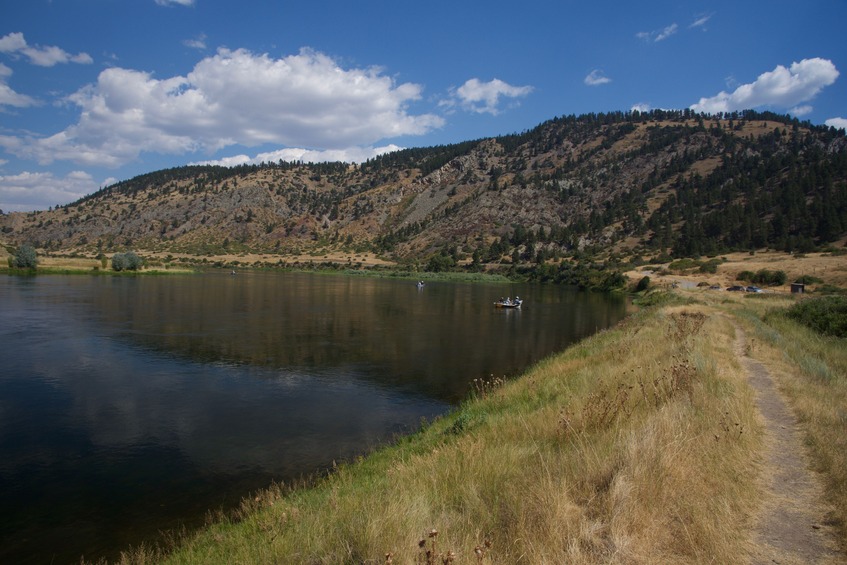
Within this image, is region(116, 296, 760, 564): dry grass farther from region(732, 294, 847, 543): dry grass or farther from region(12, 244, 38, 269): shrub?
region(12, 244, 38, 269): shrub

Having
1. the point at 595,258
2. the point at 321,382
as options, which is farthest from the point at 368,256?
the point at 321,382

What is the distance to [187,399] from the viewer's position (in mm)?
17375

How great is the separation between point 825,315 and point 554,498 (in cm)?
2594

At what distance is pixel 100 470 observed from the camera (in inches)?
463

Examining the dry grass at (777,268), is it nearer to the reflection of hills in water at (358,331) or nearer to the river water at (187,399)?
the reflection of hills in water at (358,331)

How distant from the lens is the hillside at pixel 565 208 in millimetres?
108688

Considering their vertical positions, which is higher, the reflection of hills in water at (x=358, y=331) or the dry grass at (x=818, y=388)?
the dry grass at (x=818, y=388)

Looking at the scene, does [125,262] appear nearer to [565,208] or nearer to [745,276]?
[745,276]

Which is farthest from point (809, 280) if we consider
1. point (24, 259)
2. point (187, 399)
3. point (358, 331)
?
point (24, 259)

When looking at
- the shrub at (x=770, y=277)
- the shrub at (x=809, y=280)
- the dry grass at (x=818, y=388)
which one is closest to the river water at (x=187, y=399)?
the dry grass at (x=818, y=388)

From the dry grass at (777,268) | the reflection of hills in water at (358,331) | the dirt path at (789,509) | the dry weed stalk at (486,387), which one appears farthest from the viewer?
the dry grass at (777,268)

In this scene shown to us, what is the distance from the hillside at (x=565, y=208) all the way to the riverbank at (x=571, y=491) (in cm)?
9461

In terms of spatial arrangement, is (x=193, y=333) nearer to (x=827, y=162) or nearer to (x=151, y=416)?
(x=151, y=416)

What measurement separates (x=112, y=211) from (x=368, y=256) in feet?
363
